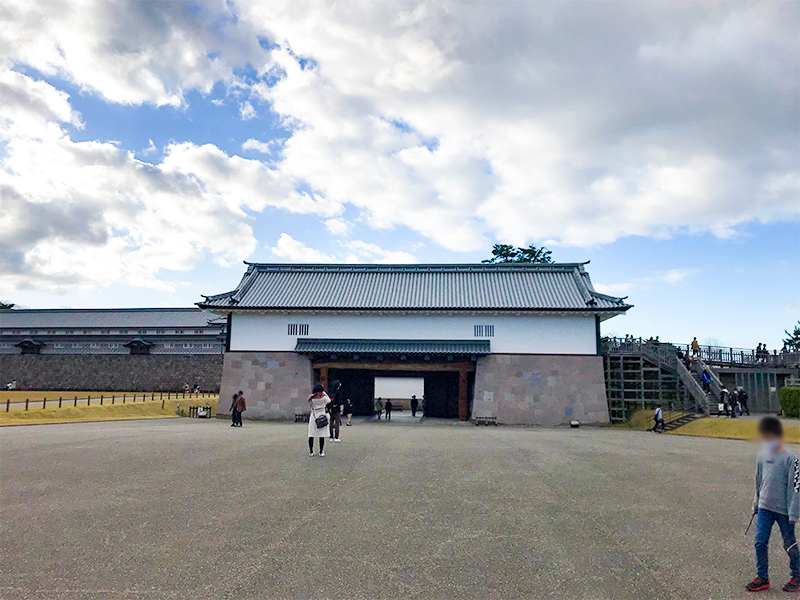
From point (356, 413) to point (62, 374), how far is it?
32.0 metres

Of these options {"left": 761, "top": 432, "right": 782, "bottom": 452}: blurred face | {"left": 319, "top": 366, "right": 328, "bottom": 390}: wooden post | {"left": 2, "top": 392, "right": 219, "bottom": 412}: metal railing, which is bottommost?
{"left": 2, "top": 392, "right": 219, "bottom": 412}: metal railing

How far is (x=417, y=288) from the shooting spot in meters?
32.9

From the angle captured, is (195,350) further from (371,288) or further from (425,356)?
(425,356)

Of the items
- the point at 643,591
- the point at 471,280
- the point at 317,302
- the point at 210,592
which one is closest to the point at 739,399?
the point at 471,280

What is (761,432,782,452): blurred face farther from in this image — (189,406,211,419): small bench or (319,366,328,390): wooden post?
(189,406,211,419): small bench

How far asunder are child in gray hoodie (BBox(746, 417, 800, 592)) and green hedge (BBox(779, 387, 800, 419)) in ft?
77.7

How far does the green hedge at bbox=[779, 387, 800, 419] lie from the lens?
971 inches

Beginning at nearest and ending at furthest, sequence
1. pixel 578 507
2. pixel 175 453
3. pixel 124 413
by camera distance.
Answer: pixel 578 507 < pixel 175 453 < pixel 124 413

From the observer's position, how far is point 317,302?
31.7 metres

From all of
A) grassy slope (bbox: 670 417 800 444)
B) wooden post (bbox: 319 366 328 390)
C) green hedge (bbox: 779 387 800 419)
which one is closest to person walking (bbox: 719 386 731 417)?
grassy slope (bbox: 670 417 800 444)

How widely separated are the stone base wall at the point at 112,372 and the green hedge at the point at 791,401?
138ft

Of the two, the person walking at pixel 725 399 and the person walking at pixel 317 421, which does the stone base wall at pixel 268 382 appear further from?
the person walking at pixel 725 399

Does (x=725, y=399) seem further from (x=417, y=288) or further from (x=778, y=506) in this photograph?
(x=778, y=506)

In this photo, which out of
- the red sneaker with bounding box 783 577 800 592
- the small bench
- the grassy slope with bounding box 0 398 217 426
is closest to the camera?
the red sneaker with bounding box 783 577 800 592
